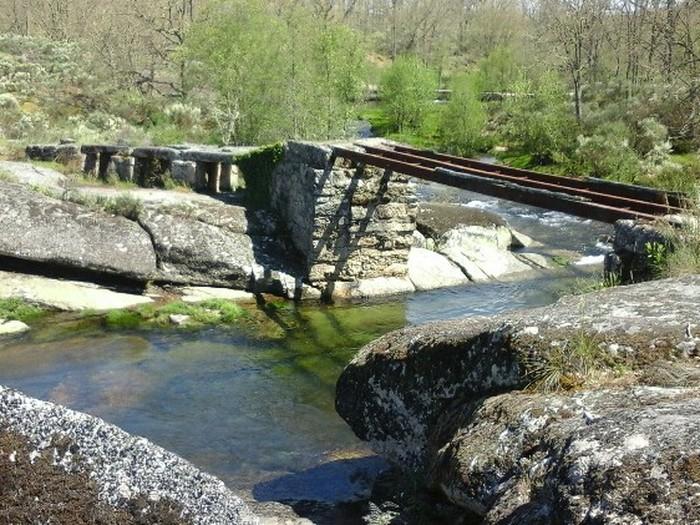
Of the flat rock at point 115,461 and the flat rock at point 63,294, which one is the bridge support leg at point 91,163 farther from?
the flat rock at point 115,461

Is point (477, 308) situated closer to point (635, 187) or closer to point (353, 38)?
point (635, 187)

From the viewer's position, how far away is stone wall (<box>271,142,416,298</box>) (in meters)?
13.6

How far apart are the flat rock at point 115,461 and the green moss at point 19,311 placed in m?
8.41

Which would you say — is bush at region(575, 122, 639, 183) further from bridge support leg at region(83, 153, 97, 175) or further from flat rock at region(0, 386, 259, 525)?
flat rock at region(0, 386, 259, 525)

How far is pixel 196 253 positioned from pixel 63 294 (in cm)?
238

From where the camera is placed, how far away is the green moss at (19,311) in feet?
37.1

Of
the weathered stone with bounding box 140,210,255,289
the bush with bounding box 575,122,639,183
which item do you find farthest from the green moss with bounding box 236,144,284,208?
the bush with bounding box 575,122,639,183

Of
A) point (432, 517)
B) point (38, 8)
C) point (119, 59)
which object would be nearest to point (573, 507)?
point (432, 517)

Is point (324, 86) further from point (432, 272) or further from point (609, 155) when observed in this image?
point (432, 272)

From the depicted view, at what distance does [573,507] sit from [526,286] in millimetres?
12191

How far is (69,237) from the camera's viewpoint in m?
12.6

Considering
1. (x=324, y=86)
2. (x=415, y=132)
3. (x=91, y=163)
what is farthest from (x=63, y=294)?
(x=415, y=132)

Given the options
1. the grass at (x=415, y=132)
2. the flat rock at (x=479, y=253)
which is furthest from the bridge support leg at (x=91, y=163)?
the grass at (x=415, y=132)

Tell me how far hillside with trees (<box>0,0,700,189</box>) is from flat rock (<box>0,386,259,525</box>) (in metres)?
15.6
